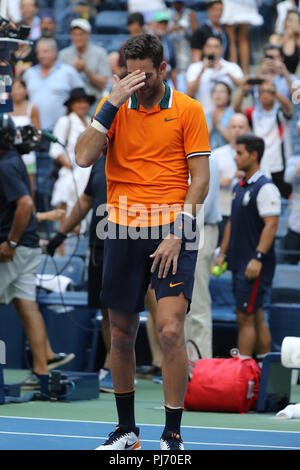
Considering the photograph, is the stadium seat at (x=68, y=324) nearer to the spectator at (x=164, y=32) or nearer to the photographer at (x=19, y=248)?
the photographer at (x=19, y=248)

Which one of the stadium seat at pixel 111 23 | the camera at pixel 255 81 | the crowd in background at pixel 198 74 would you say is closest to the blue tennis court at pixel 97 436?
the crowd in background at pixel 198 74

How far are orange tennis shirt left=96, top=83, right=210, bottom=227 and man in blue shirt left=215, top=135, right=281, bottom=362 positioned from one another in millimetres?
3448

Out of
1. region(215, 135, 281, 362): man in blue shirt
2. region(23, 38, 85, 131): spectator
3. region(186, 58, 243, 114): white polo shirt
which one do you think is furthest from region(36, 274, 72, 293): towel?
region(23, 38, 85, 131): spectator

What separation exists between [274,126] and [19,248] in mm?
4723

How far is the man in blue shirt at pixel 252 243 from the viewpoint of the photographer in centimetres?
837

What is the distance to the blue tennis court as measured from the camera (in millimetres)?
5230

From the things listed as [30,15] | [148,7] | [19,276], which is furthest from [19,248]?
[30,15]

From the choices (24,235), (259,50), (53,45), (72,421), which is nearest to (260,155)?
(24,235)

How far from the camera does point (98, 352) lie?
9430mm

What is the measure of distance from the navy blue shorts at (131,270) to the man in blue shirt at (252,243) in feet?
11.2

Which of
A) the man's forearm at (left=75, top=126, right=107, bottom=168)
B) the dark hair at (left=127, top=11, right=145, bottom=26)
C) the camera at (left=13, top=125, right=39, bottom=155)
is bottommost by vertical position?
the camera at (left=13, top=125, right=39, bottom=155)

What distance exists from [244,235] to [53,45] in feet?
19.5

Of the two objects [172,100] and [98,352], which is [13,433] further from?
[98,352]

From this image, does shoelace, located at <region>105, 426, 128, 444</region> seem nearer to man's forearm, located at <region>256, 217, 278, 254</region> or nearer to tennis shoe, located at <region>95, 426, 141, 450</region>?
tennis shoe, located at <region>95, 426, 141, 450</region>
